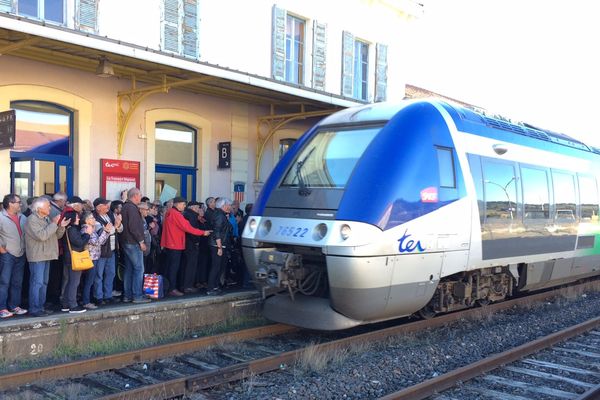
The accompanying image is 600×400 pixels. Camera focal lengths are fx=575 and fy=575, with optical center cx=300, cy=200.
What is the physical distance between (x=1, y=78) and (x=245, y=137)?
539cm

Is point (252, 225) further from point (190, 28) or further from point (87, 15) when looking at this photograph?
point (190, 28)

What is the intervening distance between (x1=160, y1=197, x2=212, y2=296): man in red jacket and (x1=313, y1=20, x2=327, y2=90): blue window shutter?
18.9 feet

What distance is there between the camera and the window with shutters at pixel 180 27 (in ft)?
34.0

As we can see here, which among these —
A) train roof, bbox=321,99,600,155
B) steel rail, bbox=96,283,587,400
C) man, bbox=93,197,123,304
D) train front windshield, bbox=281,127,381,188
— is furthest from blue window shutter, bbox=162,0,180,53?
steel rail, bbox=96,283,587,400

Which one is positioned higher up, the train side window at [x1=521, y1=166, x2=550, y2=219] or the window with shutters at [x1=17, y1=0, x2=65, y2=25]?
the window with shutters at [x1=17, y1=0, x2=65, y2=25]

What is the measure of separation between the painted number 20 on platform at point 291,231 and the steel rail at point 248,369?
53.3 inches

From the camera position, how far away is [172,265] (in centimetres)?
891

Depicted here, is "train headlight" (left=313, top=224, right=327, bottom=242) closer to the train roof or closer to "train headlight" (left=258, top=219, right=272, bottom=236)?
"train headlight" (left=258, top=219, right=272, bottom=236)

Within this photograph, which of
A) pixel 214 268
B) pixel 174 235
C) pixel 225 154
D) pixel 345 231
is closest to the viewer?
pixel 345 231

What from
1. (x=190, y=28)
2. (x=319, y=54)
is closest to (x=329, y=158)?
(x=190, y=28)

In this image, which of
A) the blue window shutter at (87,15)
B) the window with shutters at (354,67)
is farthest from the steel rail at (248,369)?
the window with shutters at (354,67)

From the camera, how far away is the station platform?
6473 millimetres

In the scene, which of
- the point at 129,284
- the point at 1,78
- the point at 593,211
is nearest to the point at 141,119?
the point at 1,78

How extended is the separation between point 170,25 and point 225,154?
10.4 ft
